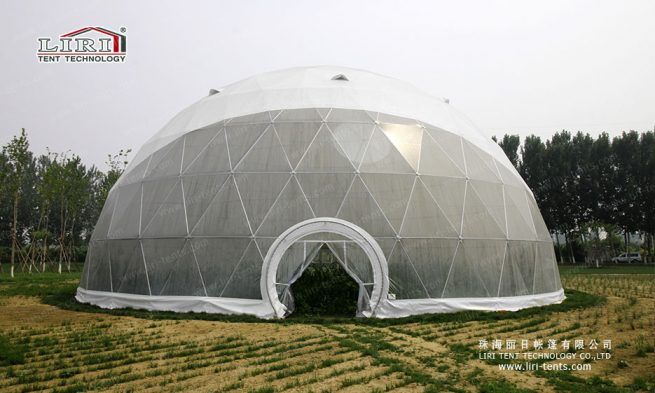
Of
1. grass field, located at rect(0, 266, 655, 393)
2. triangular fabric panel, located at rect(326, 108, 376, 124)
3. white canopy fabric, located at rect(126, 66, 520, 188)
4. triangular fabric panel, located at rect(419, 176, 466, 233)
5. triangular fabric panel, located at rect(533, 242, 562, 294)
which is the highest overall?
white canopy fabric, located at rect(126, 66, 520, 188)

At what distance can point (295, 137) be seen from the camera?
47.4ft

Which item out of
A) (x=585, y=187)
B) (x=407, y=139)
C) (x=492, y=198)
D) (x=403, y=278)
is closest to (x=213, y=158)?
(x=407, y=139)

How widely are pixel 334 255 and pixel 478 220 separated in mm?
4587

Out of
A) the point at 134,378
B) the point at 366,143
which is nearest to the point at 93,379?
the point at 134,378

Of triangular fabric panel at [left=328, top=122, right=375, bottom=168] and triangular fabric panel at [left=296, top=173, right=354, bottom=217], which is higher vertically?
triangular fabric panel at [left=328, top=122, right=375, bottom=168]

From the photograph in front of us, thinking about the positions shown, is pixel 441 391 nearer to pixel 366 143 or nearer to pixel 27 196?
pixel 366 143

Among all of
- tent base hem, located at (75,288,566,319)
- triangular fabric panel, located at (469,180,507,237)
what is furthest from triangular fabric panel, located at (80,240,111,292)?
triangular fabric panel, located at (469,180,507,237)

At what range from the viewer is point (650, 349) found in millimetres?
8922

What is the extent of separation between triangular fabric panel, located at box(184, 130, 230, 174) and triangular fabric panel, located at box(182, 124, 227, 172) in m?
0.05

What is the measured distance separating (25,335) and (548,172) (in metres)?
49.3

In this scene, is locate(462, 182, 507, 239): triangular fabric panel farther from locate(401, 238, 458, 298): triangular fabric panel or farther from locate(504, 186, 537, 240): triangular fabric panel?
locate(401, 238, 458, 298): triangular fabric panel

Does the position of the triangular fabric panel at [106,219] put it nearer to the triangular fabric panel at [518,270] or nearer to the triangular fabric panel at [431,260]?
the triangular fabric panel at [431,260]

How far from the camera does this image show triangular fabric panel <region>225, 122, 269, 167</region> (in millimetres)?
14445

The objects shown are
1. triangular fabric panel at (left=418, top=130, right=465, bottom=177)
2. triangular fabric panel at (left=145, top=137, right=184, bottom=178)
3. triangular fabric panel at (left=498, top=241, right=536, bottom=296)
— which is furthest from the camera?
triangular fabric panel at (left=145, top=137, right=184, bottom=178)
